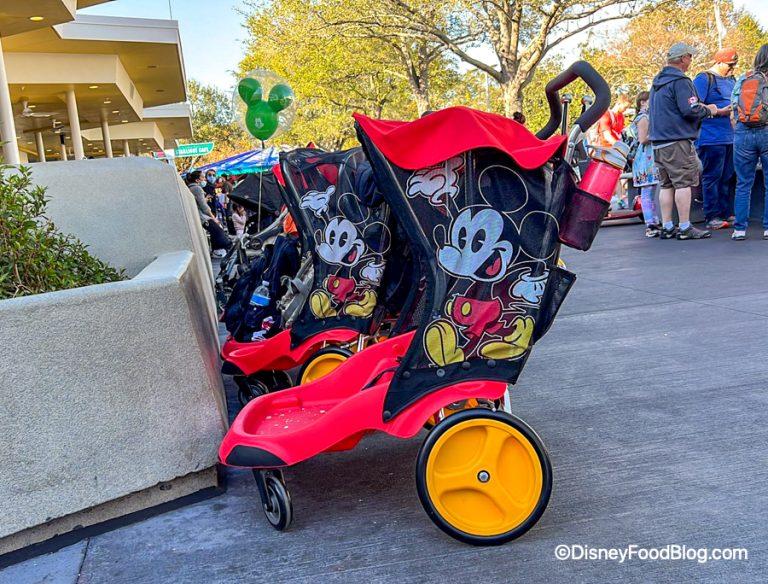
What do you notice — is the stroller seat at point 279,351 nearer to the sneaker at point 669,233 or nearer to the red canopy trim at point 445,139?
the red canopy trim at point 445,139

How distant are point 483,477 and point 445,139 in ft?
3.96

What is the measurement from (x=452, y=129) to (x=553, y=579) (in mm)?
1543

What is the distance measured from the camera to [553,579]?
240cm

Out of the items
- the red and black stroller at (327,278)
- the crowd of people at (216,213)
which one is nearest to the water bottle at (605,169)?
the red and black stroller at (327,278)

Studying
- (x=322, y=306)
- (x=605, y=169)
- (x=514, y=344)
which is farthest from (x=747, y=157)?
(x=514, y=344)

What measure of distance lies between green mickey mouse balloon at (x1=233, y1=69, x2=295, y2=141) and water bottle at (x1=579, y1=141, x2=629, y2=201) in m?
6.97

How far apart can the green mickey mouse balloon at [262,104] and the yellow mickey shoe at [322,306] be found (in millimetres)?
5290

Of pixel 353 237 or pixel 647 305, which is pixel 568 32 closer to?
pixel 647 305

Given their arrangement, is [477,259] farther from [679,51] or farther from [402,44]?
[402,44]

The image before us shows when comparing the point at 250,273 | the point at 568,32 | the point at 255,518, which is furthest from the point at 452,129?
the point at 568,32

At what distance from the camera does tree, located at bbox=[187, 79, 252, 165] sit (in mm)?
75000

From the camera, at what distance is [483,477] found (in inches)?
105

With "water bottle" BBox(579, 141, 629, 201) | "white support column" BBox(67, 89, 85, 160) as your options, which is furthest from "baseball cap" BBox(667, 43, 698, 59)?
"white support column" BBox(67, 89, 85, 160)

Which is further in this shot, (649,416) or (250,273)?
(250,273)
